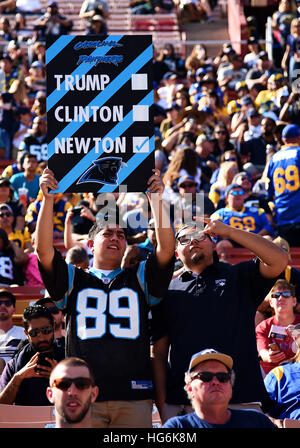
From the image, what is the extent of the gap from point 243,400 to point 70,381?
113 centimetres

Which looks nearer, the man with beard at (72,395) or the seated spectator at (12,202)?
the man with beard at (72,395)

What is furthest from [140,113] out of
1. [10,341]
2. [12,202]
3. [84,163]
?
[12,202]

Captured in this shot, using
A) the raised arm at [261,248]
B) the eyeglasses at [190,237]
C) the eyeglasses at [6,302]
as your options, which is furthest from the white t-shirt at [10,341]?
the raised arm at [261,248]

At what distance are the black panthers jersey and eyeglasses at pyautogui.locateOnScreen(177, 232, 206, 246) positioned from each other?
7740 millimetres

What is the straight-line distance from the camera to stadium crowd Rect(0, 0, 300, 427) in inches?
205

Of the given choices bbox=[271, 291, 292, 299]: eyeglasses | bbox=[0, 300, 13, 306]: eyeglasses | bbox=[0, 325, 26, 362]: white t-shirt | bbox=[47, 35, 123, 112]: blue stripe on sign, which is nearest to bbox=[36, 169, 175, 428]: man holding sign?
bbox=[47, 35, 123, 112]: blue stripe on sign

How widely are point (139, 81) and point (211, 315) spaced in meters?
1.35

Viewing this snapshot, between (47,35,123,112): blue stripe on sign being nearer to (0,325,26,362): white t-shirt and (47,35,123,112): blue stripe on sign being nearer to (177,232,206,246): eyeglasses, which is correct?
(177,232,206,246): eyeglasses

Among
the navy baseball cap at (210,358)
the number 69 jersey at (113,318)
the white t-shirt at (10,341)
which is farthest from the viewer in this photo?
the white t-shirt at (10,341)

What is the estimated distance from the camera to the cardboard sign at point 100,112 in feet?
17.1

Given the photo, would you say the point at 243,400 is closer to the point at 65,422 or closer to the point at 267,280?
the point at 267,280

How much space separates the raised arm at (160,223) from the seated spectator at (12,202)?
5.24 m

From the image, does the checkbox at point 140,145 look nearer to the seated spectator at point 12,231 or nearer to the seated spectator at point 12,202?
the seated spectator at point 12,231

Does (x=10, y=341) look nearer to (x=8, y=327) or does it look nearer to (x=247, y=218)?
(x=8, y=327)
